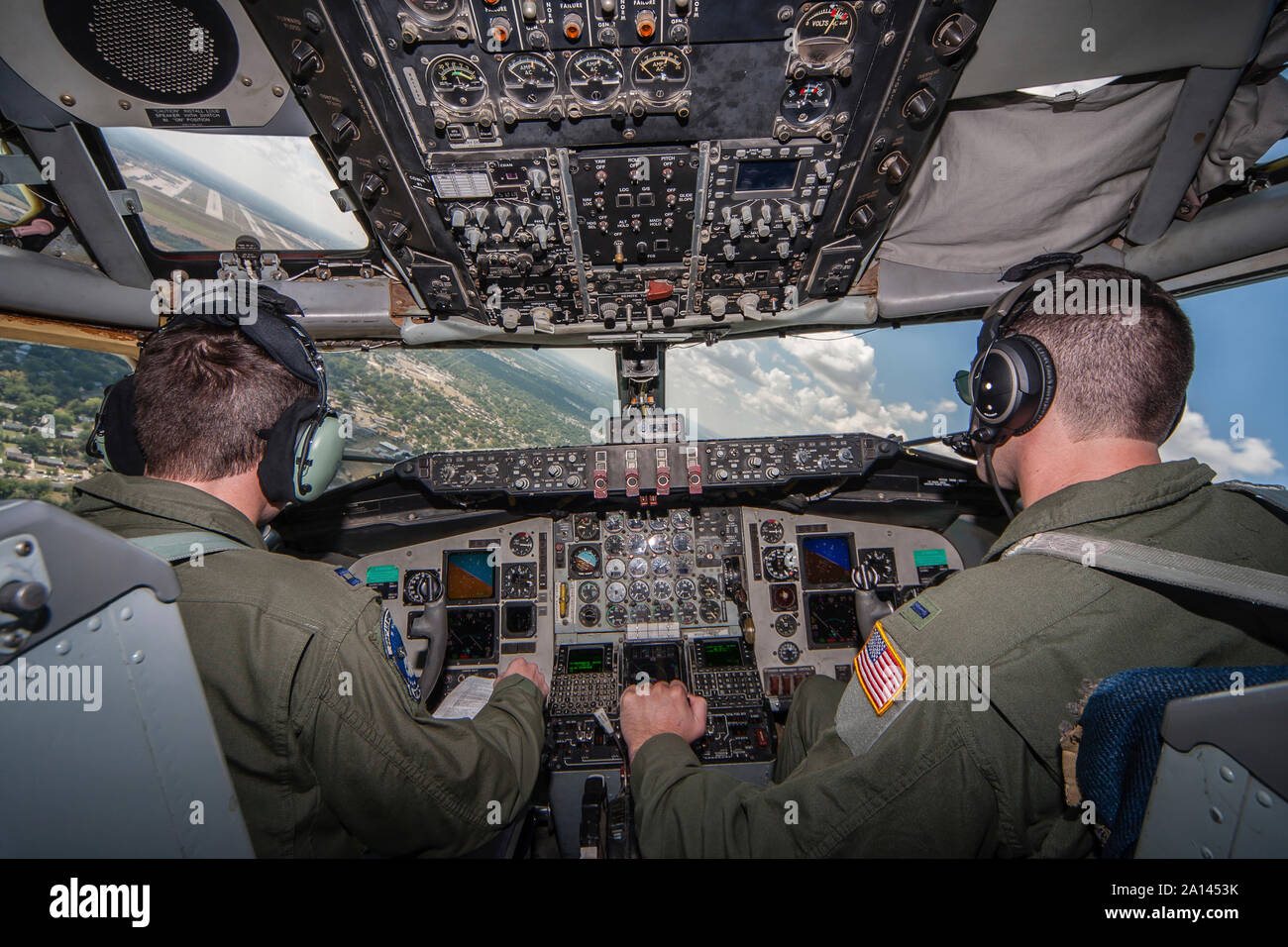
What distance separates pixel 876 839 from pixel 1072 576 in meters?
0.61

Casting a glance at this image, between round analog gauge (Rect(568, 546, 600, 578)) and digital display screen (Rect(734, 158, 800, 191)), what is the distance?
2.31m

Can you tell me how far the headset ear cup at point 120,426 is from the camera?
4.34ft

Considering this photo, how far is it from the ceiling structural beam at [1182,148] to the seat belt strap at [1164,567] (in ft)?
7.08

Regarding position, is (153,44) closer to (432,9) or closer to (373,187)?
(373,187)

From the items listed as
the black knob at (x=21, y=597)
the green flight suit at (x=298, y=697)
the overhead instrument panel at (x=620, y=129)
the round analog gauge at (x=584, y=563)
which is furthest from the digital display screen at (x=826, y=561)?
the black knob at (x=21, y=597)

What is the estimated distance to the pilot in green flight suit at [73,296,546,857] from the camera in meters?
1.07

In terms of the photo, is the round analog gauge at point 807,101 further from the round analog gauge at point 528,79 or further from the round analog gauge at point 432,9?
the round analog gauge at point 432,9

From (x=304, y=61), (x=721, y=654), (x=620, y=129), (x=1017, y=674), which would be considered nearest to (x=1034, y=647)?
(x=1017, y=674)

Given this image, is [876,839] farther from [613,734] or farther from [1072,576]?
[613,734]

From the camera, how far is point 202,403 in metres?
1.26

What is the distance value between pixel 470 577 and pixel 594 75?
2843 mm

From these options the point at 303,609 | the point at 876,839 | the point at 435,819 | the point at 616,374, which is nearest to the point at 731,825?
the point at 876,839

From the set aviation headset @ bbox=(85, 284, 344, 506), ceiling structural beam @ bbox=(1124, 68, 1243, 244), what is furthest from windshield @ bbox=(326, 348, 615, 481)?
ceiling structural beam @ bbox=(1124, 68, 1243, 244)

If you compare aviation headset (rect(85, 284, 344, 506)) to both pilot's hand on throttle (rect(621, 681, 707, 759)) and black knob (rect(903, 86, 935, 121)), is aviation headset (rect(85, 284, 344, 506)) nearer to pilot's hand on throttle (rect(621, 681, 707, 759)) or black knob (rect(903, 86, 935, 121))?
pilot's hand on throttle (rect(621, 681, 707, 759))
